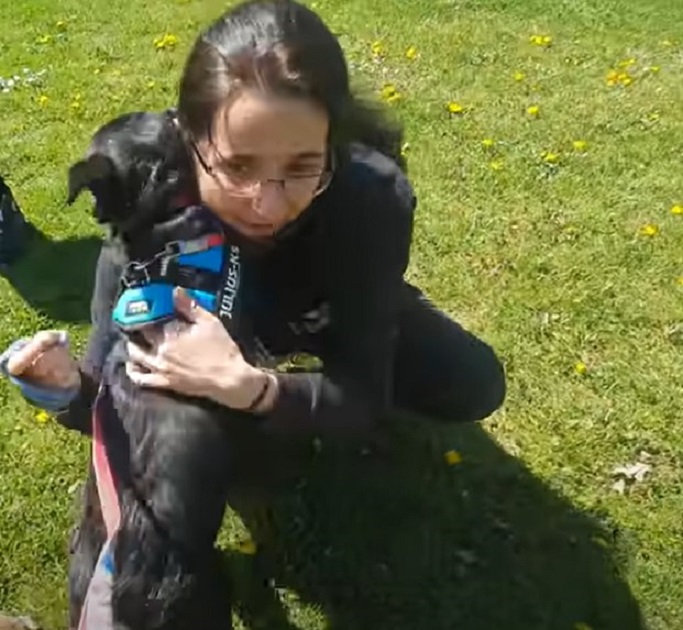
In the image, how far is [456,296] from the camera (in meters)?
4.39

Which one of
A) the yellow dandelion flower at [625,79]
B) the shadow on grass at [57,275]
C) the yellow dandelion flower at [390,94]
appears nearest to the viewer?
the shadow on grass at [57,275]

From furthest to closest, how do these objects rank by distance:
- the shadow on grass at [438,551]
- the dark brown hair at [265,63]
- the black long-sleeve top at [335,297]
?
the shadow on grass at [438,551] < the black long-sleeve top at [335,297] < the dark brown hair at [265,63]

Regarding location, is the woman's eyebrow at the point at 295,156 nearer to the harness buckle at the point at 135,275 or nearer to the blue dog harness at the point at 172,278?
the blue dog harness at the point at 172,278

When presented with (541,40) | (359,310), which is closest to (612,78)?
(541,40)

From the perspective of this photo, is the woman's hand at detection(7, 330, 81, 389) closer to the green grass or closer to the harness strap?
the harness strap

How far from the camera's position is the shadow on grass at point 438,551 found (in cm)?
312

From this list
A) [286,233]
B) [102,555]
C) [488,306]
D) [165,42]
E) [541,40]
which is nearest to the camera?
[286,233]

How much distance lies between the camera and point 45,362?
7.55 ft

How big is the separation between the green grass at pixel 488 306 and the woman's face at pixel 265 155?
4.15ft

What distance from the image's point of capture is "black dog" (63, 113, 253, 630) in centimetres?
240

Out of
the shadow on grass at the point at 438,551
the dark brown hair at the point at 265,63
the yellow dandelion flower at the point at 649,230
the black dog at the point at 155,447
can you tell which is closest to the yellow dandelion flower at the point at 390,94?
the yellow dandelion flower at the point at 649,230

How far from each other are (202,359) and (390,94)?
367 centimetres

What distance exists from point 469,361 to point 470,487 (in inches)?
18.5

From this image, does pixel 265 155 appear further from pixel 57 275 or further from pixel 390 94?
pixel 390 94
